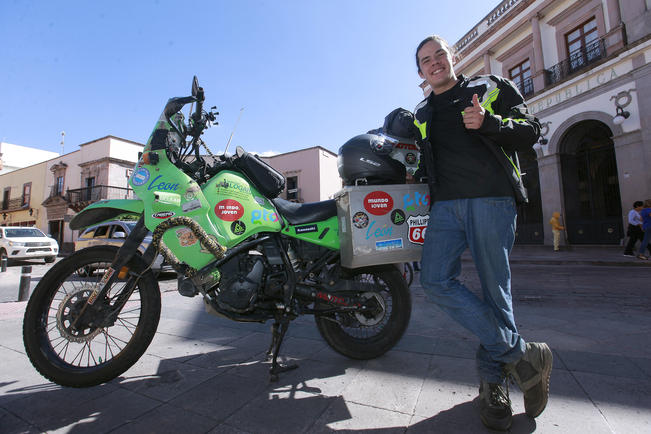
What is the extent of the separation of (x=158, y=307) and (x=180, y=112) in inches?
52.5

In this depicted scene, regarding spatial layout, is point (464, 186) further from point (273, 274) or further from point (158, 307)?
point (158, 307)

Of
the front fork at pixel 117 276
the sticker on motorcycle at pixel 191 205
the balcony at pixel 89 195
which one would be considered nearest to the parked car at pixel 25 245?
the balcony at pixel 89 195

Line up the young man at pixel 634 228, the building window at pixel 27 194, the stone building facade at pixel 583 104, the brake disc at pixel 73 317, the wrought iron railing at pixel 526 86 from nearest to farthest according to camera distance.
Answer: the brake disc at pixel 73 317, the young man at pixel 634 228, the stone building facade at pixel 583 104, the wrought iron railing at pixel 526 86, the building window at pixel 27 194

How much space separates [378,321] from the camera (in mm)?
2156

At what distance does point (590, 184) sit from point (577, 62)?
4.90 m

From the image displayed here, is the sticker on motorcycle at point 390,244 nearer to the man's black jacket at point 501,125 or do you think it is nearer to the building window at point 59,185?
the man's black jacket at point 501,125

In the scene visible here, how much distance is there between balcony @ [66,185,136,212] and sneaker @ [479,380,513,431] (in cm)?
2680

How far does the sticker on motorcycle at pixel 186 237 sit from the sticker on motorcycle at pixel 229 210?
0.64 feet

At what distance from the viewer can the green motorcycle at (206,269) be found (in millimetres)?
1854

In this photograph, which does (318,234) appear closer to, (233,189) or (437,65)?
(233,189)

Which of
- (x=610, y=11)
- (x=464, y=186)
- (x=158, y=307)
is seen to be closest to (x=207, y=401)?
(x=158, y=307)

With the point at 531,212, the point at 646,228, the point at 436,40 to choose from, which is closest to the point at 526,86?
the point at 531,212

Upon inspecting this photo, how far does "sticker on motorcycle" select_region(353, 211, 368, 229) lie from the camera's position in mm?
1945

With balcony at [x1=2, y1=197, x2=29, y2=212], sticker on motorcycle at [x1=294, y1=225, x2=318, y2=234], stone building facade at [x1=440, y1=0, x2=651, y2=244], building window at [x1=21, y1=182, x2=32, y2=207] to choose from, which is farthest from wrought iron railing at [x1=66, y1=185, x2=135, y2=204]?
stone building facade at [x1=440, y1=0, x2=651, y2=244]
